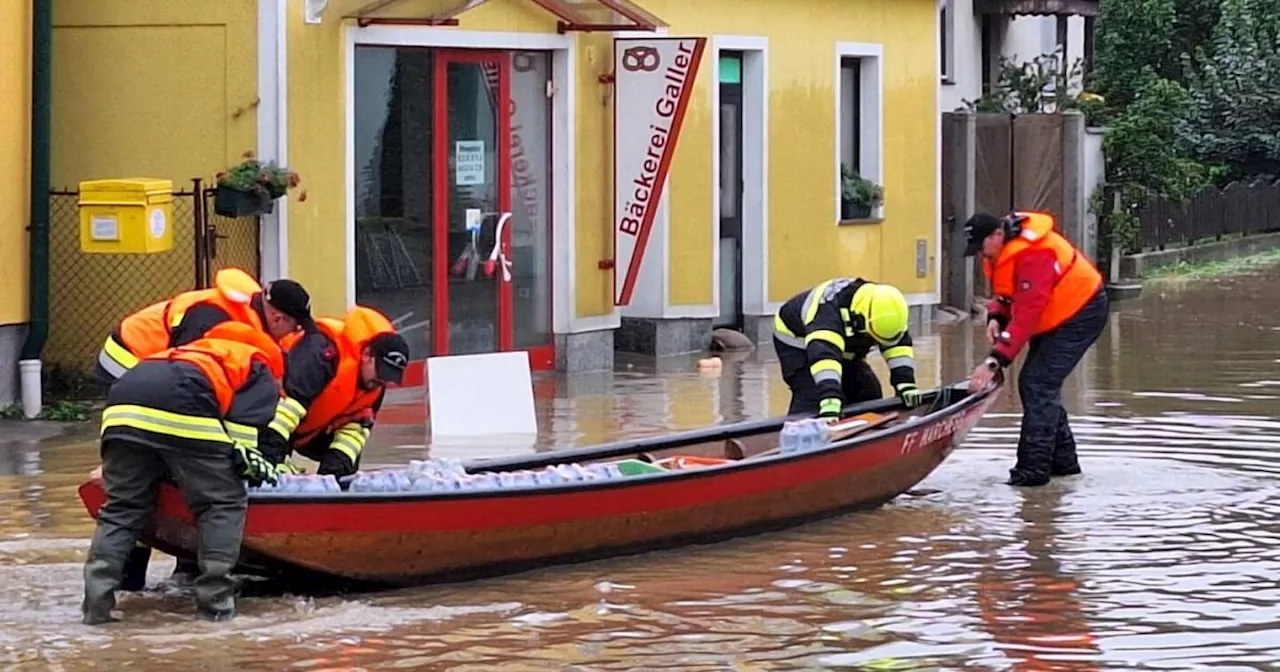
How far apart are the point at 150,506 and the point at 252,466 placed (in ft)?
1.48

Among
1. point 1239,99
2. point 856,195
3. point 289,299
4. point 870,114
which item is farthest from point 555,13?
point 1239,99

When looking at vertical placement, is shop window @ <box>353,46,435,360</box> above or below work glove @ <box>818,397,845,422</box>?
above

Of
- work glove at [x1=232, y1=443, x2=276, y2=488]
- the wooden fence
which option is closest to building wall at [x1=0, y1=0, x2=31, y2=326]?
work glove at [x1=232, y1=443, x2=276, y2=488]

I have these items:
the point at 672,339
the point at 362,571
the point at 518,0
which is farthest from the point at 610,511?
the point at 672,339

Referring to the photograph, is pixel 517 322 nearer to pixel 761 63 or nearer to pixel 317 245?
pixel 317 245

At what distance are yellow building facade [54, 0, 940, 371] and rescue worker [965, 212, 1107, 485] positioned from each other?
549cm

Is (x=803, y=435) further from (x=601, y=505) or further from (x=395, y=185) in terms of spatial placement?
(x=395, y=185)

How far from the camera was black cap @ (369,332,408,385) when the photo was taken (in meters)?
9.95

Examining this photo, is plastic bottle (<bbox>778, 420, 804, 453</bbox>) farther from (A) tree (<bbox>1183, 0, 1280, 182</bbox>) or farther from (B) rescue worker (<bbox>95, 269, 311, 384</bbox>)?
(A) tree (<bbox>1183, 0, 1280, 182</bbox>)

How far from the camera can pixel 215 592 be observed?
9.37 metres

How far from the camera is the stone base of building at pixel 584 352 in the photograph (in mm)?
19094

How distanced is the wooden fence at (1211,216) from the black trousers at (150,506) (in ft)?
73.4

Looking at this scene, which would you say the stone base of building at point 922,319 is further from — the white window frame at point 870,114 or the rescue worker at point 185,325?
the rescue worker at point 185,325

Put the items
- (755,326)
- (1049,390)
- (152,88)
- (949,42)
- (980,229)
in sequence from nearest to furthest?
(980,229)
(1049,390)
(152,88)
(755,326)
(949,42)
